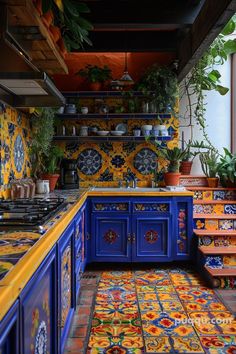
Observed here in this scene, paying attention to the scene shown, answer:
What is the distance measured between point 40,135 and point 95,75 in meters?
1.14

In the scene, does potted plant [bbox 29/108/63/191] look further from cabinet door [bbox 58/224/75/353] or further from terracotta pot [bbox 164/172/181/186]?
cabinet door [bbox 58/224/75/353]

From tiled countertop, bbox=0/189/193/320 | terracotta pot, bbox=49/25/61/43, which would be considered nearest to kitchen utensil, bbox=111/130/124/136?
terracotta pot, bbox=49/25/61/43

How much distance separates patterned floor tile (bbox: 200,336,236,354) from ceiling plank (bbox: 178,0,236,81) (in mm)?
2229

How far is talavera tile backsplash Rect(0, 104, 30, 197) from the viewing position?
281cm

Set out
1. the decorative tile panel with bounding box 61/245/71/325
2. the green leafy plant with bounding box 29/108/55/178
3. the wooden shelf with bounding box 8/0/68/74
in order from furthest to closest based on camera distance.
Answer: the green leafy plant with bounding box 29/108/55/178 < the decorative tile panel with bounding box 61/245/71/325 < the wooden shelf with bounding box 8/0/68/74

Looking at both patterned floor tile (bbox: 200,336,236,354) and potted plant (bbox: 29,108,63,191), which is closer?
patterned floor tile (bbox: 200,336,236,354)

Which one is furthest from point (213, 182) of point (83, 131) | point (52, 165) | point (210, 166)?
point (52, 165)

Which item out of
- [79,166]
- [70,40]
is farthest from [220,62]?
[70,40]

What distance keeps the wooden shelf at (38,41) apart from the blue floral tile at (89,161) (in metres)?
1.79

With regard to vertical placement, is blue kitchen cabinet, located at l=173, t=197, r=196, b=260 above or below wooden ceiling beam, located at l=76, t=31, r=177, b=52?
below

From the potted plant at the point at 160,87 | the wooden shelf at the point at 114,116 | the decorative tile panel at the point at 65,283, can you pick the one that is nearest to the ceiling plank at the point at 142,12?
the potted plant at the point at 160,87

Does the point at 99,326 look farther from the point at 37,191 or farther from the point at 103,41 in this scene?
the point at 103,41

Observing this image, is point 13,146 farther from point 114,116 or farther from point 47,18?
point 114,116

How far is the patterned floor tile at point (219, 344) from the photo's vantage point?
221 centimetres
